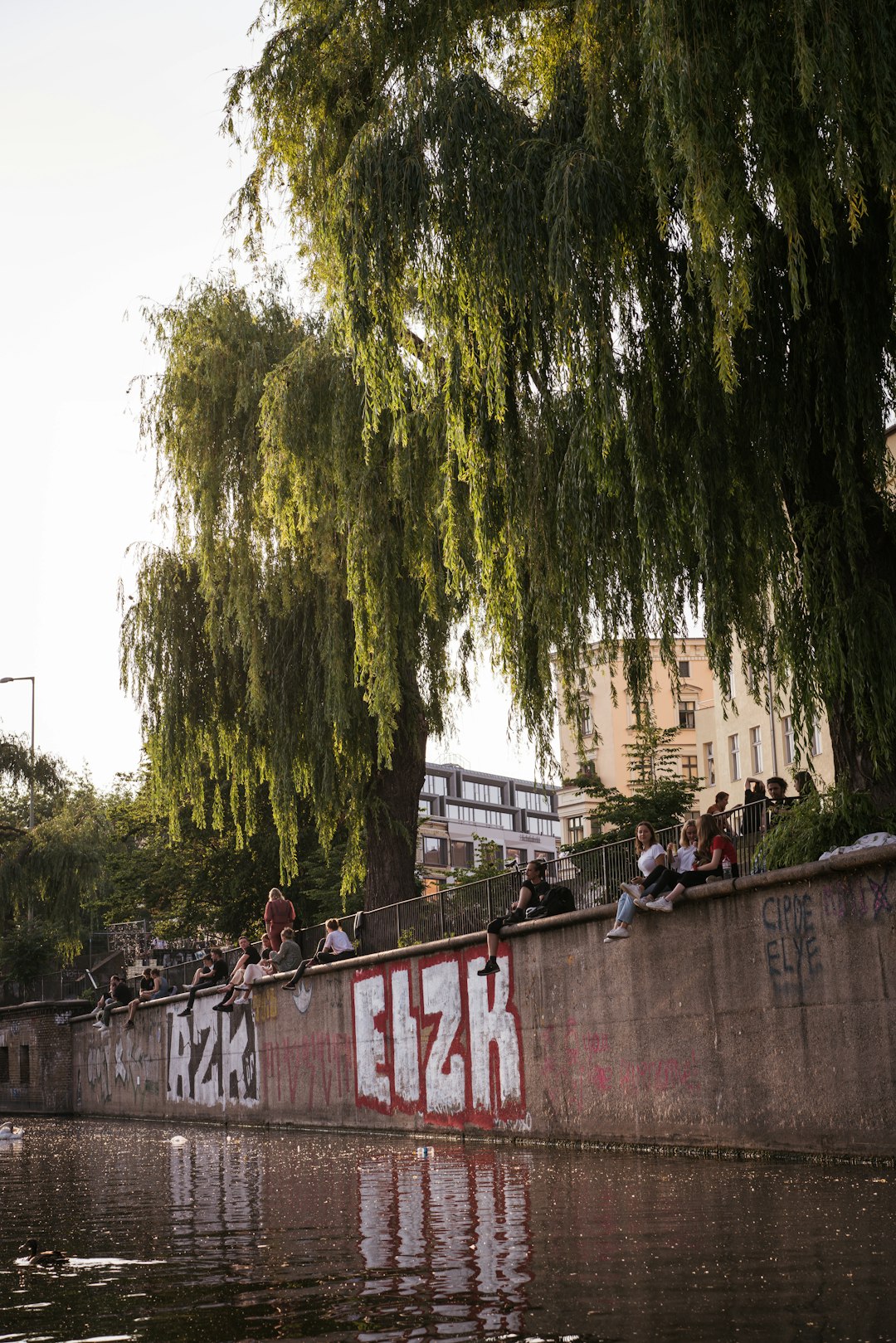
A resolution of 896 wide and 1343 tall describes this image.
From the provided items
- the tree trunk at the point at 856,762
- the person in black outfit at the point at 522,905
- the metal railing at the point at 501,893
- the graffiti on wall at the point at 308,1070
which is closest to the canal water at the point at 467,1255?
the tree trunk at the point at 856,762

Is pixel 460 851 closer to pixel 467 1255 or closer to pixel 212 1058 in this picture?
pixel 212 1058

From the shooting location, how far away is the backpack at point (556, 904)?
704 inches

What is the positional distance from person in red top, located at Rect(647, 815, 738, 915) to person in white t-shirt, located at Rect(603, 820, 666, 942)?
343 mm

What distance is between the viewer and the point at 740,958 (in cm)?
1392

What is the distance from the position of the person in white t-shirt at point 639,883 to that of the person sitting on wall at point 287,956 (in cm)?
1183

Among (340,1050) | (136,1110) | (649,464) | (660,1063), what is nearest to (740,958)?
(660,1063)

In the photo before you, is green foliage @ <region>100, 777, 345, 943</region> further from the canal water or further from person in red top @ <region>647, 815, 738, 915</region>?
the canal water

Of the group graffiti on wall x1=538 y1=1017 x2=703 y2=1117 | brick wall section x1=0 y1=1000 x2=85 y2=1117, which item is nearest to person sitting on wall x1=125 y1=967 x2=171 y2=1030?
brick wall section x1=0 y1=1000 x2=85 y2=1117

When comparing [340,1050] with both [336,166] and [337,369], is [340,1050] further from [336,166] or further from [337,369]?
[336,166]

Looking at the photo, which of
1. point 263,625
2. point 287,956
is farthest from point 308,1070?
point 263,625

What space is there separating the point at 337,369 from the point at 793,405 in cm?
946

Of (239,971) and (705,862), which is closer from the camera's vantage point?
(705,862)

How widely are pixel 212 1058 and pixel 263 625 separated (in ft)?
34.8

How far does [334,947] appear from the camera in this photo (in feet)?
82.1
